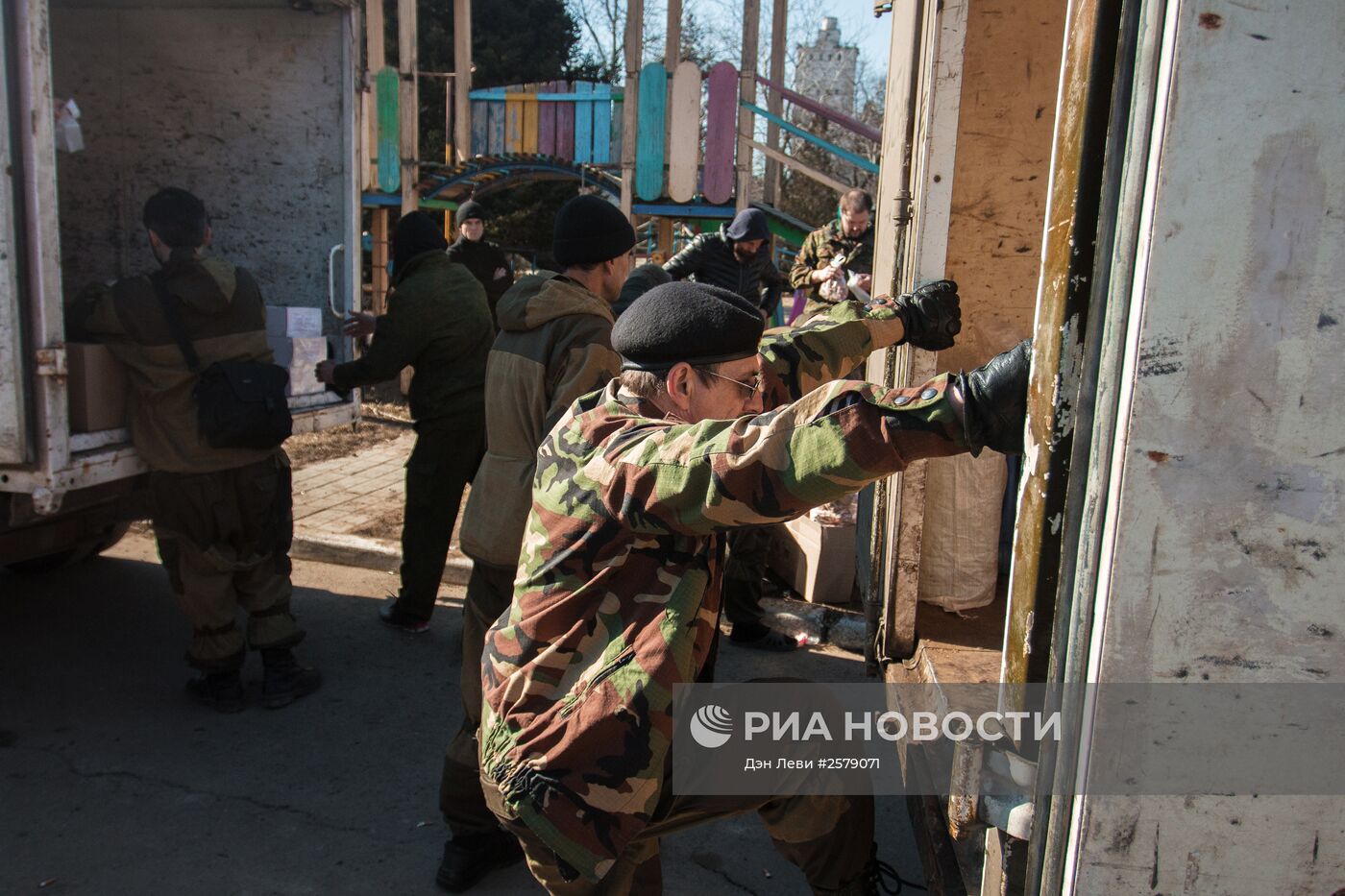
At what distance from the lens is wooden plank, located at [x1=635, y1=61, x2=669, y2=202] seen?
856 cm

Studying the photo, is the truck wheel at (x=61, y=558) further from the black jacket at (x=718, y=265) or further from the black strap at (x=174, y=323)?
the black jacket at (x=718, y=265)

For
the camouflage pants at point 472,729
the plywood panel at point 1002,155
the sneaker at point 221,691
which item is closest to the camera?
the plywood panel at point 1002,155

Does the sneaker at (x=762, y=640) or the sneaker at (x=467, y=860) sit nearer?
the sneaker at (x=467, y=860)

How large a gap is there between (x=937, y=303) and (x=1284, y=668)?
A: 126 cm

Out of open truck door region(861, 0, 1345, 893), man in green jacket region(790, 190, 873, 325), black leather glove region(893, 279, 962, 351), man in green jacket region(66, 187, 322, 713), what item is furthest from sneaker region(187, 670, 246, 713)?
man in green jacket region(790, 190, 873, 325)

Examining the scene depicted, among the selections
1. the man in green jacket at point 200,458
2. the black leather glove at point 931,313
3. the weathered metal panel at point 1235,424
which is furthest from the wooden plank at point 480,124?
the weathered metal panel at point 1235,424

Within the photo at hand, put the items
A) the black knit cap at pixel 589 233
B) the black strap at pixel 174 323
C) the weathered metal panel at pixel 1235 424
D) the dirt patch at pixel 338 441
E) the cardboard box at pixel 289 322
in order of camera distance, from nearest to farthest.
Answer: the weathered metal panel at pixel 1235 424, the black knit cap at pixel 589 233, the black strap at pixel 174 323, the cardboard box at pixel 289 322, the dirt patch at pixel 338 441

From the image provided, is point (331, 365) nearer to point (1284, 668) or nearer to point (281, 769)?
point (281, 769)

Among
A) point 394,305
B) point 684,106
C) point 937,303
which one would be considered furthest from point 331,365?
point 684,106

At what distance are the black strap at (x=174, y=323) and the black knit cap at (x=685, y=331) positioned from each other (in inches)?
96.0

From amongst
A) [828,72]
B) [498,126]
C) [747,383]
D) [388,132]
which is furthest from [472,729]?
[828,72]

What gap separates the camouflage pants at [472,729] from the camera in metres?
2.78

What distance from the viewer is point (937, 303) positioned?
7.64ft

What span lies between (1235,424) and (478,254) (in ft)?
21.9
